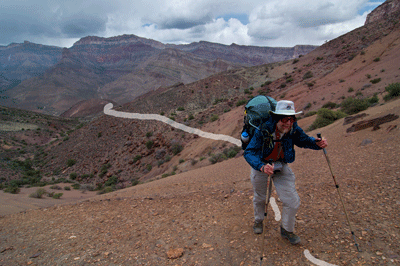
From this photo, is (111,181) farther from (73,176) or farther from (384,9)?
(384,9)

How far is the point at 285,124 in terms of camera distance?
2.88 meters

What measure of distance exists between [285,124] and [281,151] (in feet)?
1.21

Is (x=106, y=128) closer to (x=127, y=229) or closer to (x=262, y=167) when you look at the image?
(x=127, y=229)

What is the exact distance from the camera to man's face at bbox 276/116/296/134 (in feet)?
9.42

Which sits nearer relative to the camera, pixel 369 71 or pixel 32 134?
pixel 369 71

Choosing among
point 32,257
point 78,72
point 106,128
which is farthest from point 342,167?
point 78,72

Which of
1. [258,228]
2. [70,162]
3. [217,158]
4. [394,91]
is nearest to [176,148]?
[217,158]

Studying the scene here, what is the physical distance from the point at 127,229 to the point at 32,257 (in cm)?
149

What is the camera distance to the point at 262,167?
2771 mm

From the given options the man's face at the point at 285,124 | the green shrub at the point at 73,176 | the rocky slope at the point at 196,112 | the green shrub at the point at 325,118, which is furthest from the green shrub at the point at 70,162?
the man's face at the point at 285,124

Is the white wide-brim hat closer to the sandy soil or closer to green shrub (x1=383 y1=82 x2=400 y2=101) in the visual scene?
the sandy soil

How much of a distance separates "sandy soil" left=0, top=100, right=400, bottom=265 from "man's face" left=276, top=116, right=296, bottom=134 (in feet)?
5.26

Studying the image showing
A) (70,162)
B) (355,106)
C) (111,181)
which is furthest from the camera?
(70,162)

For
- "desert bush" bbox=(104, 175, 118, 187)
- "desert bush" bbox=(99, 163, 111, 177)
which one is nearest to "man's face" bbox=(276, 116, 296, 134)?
"desert bush" bbox=(104, 175, 118, 187)
